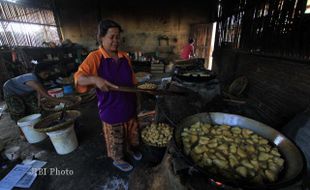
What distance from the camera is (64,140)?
2602mm

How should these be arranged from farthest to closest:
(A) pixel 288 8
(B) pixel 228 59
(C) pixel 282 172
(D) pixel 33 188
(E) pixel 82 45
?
(E) pixel 82 45 → (B) pixel 228 59 → (A) pixel 288 8 → (D) pixel 33 188 → (C) pixel 282 172

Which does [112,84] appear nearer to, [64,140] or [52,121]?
[64,140]

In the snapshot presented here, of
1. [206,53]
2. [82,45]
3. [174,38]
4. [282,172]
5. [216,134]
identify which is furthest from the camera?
[82,45]

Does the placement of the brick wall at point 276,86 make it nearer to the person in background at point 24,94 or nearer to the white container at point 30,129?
the person in background at point 24,94

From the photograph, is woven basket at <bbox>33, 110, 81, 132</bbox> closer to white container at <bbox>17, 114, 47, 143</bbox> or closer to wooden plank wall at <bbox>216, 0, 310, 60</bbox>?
white container at <bbox>17, 114, 47, 143</bbox>

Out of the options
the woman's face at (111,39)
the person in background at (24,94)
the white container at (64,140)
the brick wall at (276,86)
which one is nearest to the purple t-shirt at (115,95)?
the woman's face at (111,39)

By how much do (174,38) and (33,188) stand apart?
768cm

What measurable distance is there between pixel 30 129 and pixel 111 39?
2516 millimetres

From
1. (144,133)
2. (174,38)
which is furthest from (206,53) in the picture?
(144,133)

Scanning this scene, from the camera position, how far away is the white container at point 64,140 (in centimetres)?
247

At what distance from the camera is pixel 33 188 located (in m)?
2.11

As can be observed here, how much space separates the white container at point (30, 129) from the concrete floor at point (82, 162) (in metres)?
0.10

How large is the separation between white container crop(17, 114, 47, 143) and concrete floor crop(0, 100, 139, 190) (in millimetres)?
103

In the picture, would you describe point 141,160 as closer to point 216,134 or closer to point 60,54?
point 216,134
